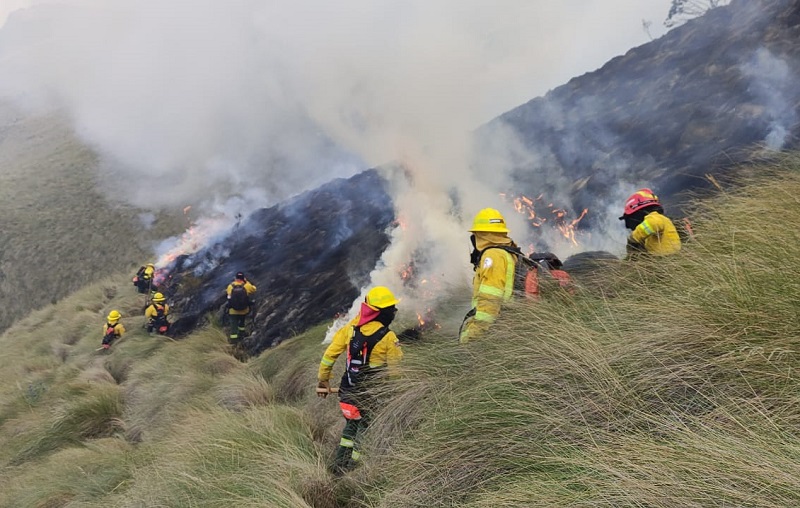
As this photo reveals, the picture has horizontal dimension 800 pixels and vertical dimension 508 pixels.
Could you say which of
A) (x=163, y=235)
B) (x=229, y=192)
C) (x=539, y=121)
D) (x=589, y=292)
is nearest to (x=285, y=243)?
(x=539, y=121)

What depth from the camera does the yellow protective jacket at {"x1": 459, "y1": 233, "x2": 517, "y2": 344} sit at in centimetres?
382

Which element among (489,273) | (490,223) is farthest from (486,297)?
(490,223)

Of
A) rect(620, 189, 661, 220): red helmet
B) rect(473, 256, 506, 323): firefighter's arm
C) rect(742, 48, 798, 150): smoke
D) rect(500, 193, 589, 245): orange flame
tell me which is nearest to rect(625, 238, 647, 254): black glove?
rect(620, 189, 661, 220): red helmet

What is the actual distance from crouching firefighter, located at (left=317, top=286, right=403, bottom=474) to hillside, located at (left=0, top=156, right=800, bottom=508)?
0.26 meters

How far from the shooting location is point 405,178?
15.9 metres

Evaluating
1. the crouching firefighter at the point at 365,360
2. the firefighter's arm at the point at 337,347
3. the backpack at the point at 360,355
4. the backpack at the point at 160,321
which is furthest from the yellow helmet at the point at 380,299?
the backpack at the point at 160,321

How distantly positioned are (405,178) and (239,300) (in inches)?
281

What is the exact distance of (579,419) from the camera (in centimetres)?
236

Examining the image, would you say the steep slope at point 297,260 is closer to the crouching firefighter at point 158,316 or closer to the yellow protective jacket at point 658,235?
the crouching firefighter at point 158,316

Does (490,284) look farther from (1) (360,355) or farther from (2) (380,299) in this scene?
(1) (360,355)

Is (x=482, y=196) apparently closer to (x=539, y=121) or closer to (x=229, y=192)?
(x=539, y=121)

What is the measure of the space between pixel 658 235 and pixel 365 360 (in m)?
2.90

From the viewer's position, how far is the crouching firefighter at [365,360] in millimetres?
4109

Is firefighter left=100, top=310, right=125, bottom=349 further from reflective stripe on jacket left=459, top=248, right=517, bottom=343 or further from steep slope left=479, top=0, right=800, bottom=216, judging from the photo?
steep slope left=479, top=0, right=800, bottom=216
